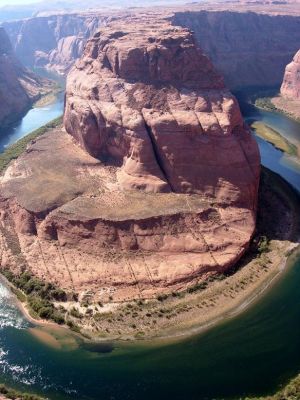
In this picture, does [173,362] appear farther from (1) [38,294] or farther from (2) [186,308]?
(1) [38,294]

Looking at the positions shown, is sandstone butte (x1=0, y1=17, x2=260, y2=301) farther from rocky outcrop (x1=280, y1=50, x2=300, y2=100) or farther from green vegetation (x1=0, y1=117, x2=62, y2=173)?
rocky outcrop (x1=280, y1=50, x2=300, y2=100)

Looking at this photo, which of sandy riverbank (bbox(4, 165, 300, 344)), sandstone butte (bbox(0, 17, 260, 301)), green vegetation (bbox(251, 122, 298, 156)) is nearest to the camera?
sandy riverbank (bbox(4, 165, 300, 344))

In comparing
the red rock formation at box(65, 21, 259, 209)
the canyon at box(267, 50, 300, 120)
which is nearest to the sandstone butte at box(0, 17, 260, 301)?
the red rock formation at box(65, 21, 259, 209)

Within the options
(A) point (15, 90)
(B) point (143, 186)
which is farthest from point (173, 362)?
(A) point (15, 90)

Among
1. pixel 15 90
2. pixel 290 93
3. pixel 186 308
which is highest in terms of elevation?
pixel 186 308

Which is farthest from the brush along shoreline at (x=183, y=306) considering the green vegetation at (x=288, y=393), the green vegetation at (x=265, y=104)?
the green vegetation at (x=265, y=104)

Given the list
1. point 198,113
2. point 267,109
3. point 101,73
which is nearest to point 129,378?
point 198,113

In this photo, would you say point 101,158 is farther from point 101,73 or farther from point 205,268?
point 205,268
